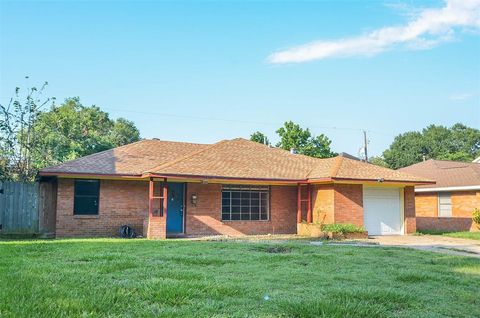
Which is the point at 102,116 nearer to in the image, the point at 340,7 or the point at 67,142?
the point at 67,142

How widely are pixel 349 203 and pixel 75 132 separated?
24.9m

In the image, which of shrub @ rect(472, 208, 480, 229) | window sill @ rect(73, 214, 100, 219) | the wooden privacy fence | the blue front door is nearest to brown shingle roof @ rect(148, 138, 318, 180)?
the blue front door

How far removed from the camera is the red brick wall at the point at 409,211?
64.9ft

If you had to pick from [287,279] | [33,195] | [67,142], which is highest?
[67,142]

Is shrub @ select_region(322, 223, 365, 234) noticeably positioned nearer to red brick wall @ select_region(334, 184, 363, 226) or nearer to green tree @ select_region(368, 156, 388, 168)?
red brick wall @ select_region(334, 184, 363, 226)

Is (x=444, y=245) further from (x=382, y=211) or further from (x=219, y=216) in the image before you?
(x=219, y=216)

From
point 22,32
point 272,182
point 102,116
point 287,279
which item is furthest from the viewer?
point 102,116

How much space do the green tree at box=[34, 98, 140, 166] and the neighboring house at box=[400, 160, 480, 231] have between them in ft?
68.3

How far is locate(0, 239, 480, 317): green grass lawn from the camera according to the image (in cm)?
455

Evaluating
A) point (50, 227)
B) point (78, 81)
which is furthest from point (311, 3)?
point (78, 81)

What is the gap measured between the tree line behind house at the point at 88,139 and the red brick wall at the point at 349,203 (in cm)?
1352

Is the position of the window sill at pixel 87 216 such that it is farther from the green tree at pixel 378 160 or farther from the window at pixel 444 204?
the green tree at pixel 378 160

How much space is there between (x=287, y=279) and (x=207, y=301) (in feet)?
6.62

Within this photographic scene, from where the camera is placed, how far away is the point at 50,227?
17156 millimetres
